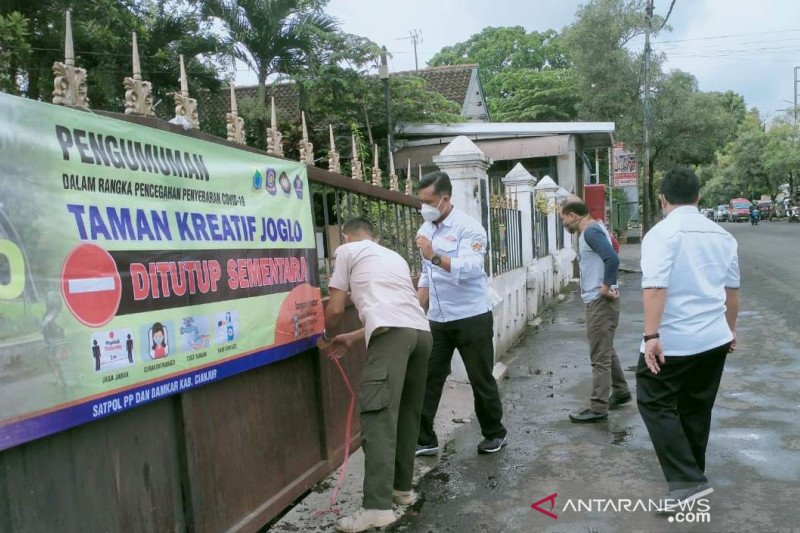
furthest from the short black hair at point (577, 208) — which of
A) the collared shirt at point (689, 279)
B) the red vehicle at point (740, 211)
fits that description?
the red vehicle at point (740, 211)

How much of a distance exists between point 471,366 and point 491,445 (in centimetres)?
59

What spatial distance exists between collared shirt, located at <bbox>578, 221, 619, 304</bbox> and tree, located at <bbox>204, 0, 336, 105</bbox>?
10.1 metres

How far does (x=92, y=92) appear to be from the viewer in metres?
11.5

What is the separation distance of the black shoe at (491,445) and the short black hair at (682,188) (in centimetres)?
A: 197

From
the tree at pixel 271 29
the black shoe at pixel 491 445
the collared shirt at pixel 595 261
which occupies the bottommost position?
the black shoe at pixel 491 445

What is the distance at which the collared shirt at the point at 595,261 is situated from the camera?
5.17 m

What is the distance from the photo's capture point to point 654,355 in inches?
136

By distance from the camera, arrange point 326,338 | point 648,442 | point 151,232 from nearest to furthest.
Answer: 1. point 151,232
2. point 326,338
3. point 648,442

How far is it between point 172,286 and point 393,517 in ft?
5.44

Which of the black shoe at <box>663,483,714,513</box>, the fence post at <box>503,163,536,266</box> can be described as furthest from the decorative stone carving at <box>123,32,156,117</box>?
the fence post at <box>503,163,536,266</box>

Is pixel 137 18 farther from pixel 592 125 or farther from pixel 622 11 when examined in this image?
pixel 622 11

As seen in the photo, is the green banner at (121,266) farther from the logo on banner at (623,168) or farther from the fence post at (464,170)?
the logo on banner at (623,168)

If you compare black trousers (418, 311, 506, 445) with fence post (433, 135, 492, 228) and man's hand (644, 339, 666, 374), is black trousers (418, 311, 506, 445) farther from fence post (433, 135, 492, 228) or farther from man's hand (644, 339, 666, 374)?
fence post (433, 135, 492, 228)

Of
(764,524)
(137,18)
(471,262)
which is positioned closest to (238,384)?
(471,262)
